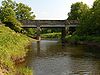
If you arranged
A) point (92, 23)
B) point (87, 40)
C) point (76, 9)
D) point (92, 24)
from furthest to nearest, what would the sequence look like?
point (76, 9) → point (87, 40) → point (92, 23) → point (92, 24)

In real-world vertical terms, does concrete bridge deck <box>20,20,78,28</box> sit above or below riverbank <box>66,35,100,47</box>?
above

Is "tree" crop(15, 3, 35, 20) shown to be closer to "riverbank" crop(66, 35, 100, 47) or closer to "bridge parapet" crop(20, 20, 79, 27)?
"bridge parapet" crop(20, 20, 79, 27)

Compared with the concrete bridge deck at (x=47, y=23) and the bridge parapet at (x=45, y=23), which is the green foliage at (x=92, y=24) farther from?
the bridge parapet at (x=45, y=23)

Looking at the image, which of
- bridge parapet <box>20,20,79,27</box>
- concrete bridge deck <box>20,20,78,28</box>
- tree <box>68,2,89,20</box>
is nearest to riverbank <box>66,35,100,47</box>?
concrete bridge deck <box>20,20,78,28</box>

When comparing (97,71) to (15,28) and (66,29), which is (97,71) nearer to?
(15,28)

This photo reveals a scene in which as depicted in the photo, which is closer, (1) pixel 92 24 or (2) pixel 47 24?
(1) pixel 92 24

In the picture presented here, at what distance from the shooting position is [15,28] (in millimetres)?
110938

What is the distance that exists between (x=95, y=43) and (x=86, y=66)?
137 feet

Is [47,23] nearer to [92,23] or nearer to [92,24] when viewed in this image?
[92,23]

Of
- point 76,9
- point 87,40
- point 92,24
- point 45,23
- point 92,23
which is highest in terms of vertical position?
point 76,9

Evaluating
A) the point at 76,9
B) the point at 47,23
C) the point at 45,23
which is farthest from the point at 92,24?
the point at 76,9

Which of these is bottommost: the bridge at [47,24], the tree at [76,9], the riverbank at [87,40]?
the riverbank at [87,40]

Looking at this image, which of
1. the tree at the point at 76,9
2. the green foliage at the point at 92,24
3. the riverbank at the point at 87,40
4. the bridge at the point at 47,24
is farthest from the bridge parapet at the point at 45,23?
the riverbank at the point at 87,40

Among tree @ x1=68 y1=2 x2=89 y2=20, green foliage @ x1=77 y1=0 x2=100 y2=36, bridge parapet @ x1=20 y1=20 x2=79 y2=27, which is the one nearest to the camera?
green foliage @ x1=77 y1=0 x2=100 y2=36
